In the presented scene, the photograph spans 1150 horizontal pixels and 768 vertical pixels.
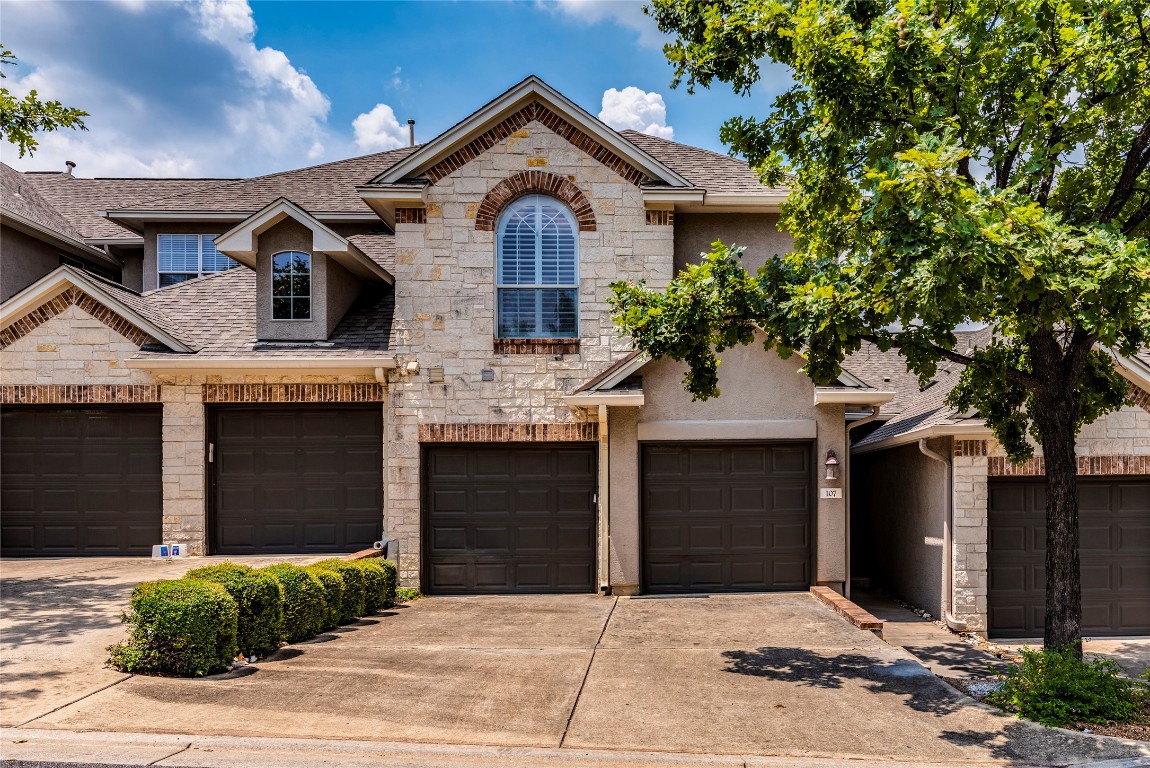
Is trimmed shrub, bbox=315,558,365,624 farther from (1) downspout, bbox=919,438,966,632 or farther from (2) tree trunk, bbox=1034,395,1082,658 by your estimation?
(1) downspout, bbox=919,438,966,632

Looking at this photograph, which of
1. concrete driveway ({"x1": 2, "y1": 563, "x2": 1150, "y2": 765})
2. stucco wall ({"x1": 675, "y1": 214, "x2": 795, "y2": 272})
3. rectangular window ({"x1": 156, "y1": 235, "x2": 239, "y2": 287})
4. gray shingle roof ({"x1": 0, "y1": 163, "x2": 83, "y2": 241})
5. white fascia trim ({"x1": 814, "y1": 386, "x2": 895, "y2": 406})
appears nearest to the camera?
concrete driveway ({"x1": 2, "y1": 563, "x2": 1150, "y2": 765})

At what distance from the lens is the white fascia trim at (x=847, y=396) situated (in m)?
12.0

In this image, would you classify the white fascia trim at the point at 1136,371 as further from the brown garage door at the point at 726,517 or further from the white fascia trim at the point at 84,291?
the white fascia trim at the point at 84,291

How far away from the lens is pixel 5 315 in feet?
41.8

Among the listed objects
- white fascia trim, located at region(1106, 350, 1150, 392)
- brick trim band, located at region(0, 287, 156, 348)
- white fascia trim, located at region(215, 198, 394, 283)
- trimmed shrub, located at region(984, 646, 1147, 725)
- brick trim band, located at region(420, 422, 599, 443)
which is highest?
white fascia trim, located at region(215, 198, 394, 283)

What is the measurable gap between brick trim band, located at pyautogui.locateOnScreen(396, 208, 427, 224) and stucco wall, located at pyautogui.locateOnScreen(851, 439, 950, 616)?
8.69m

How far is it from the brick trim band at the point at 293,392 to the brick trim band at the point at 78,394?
3.35 feet

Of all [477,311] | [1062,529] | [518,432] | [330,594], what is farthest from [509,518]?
[1062,529]

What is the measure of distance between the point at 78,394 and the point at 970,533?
46.3ft

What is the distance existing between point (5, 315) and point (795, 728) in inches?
509

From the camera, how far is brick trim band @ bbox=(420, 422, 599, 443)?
12773 millimetres

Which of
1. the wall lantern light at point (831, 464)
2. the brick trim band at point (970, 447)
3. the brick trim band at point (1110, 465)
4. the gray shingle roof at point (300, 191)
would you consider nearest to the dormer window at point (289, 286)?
the gray shingle roof at point (300, 191)

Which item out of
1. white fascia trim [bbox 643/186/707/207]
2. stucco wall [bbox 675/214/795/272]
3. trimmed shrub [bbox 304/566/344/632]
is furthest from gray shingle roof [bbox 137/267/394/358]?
stucco wall [bbox 675/214/795/272]

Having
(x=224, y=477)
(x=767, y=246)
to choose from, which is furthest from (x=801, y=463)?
(x=224, y=477)
